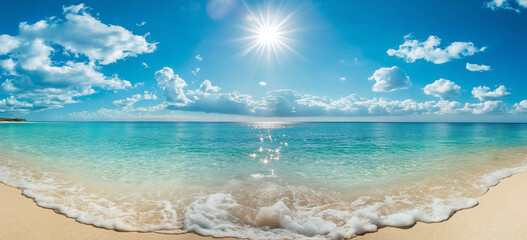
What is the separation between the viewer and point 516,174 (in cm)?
1185

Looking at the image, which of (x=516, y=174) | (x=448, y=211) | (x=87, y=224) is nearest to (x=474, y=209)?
(x=448, y=211)

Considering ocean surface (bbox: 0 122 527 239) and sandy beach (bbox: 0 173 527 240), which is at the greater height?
sandy beach (bbox: 0 173 527 240)

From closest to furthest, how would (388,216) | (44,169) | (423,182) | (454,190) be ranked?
1. (388,216)
2. (454,190)
3. (423,182)
4. (44,169)

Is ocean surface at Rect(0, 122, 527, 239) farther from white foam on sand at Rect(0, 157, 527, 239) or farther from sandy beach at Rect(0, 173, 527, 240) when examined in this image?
sandy beach at Rect(0, 173, 527, 240)

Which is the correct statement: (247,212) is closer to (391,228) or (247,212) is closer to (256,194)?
(256,194)

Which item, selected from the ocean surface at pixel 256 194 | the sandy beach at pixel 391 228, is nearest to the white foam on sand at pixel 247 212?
the ocean surface at pixel 256 194

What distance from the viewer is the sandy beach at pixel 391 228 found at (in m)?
5.29

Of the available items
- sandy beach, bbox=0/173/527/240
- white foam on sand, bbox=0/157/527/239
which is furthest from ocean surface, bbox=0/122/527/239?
sandy beach, bbox=0/173/527/240

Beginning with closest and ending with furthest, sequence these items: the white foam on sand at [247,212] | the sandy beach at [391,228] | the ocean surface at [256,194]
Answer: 1. the sandy beach at [391,228]
2. the white foam on sand at [247,212]
3. the ocean surface at [256,194]

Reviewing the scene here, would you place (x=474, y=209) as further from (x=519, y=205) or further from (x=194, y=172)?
(x=194, y=172)

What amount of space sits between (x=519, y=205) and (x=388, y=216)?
467 centimetres

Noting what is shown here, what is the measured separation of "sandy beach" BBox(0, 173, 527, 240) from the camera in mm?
5289

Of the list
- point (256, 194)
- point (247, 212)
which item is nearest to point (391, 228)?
point (247, 212)

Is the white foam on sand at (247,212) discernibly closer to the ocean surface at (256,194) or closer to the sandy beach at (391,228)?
the ocean surface at (256,194)
